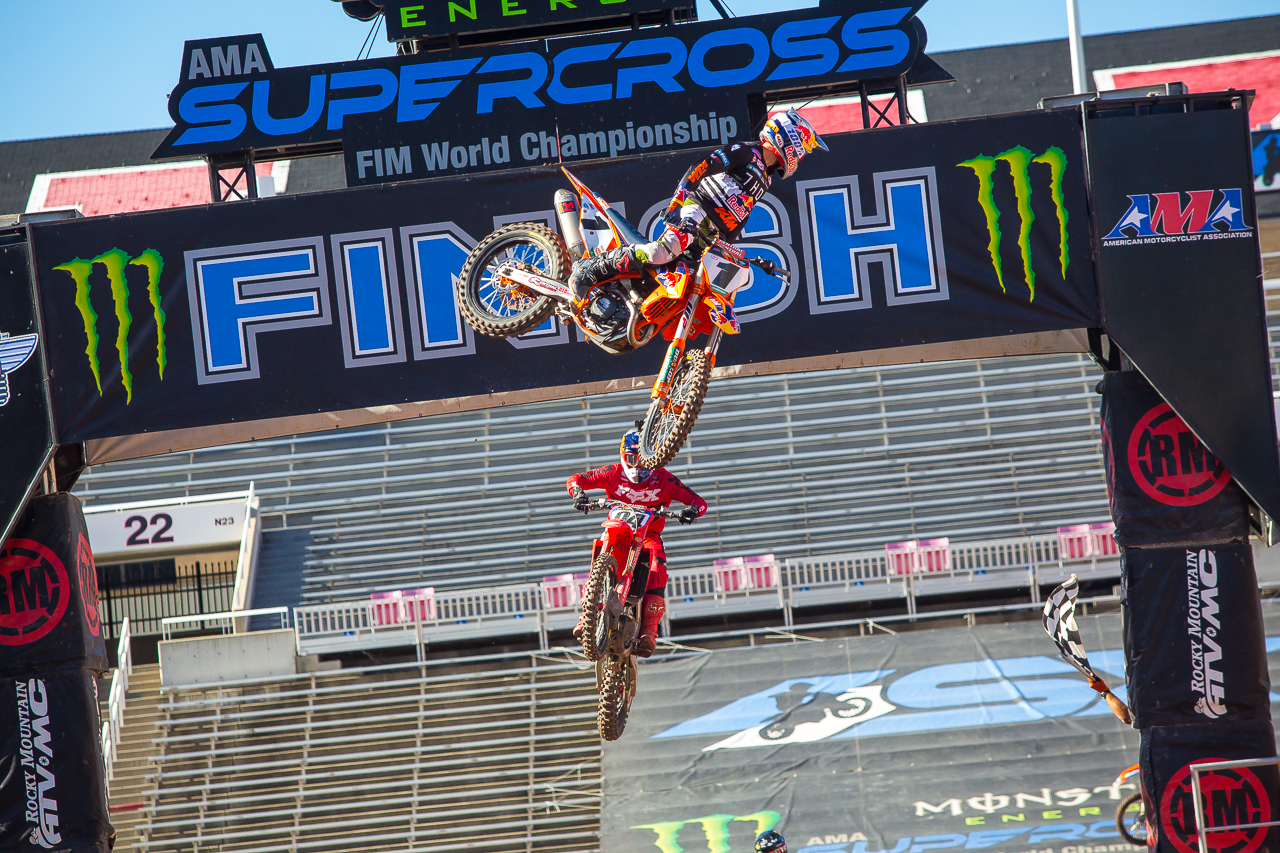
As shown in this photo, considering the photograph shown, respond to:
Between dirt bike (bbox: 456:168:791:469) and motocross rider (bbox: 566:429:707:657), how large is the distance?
11.2 inches

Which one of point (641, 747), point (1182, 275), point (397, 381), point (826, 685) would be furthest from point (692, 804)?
point (1182, 275)

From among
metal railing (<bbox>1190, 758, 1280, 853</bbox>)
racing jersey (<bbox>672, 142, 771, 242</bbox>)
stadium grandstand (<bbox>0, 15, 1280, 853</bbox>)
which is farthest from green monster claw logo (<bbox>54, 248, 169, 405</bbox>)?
metal railing (<bbox>1190, 758, 1280, 853</bbox>)

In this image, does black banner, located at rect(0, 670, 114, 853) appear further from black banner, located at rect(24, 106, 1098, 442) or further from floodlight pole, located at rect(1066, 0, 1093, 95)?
floodlight pole, located at rect(1066, 0, 1093, 95)

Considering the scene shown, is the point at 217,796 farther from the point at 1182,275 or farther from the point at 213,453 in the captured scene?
the point at 1182,275

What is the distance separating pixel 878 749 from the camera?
1406 cm

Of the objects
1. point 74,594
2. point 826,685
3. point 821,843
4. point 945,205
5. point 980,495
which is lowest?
point 821,843

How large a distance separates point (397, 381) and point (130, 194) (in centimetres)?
1836

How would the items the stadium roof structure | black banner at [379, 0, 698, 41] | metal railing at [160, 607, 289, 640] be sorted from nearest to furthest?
black banner at [379, 0, 698, 41], metal railing at [160, 607, 289, 640], the stadium roof structure

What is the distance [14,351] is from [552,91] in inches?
160

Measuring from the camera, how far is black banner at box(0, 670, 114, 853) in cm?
834

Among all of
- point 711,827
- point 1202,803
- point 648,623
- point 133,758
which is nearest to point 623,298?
point 648,623

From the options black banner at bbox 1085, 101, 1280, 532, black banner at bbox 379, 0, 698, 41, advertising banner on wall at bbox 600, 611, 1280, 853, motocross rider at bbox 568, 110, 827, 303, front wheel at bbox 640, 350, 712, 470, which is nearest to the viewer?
front wheel at bbox 640, 350, 712, 470

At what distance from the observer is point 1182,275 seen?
324 inches

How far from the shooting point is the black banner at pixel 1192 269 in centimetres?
816
